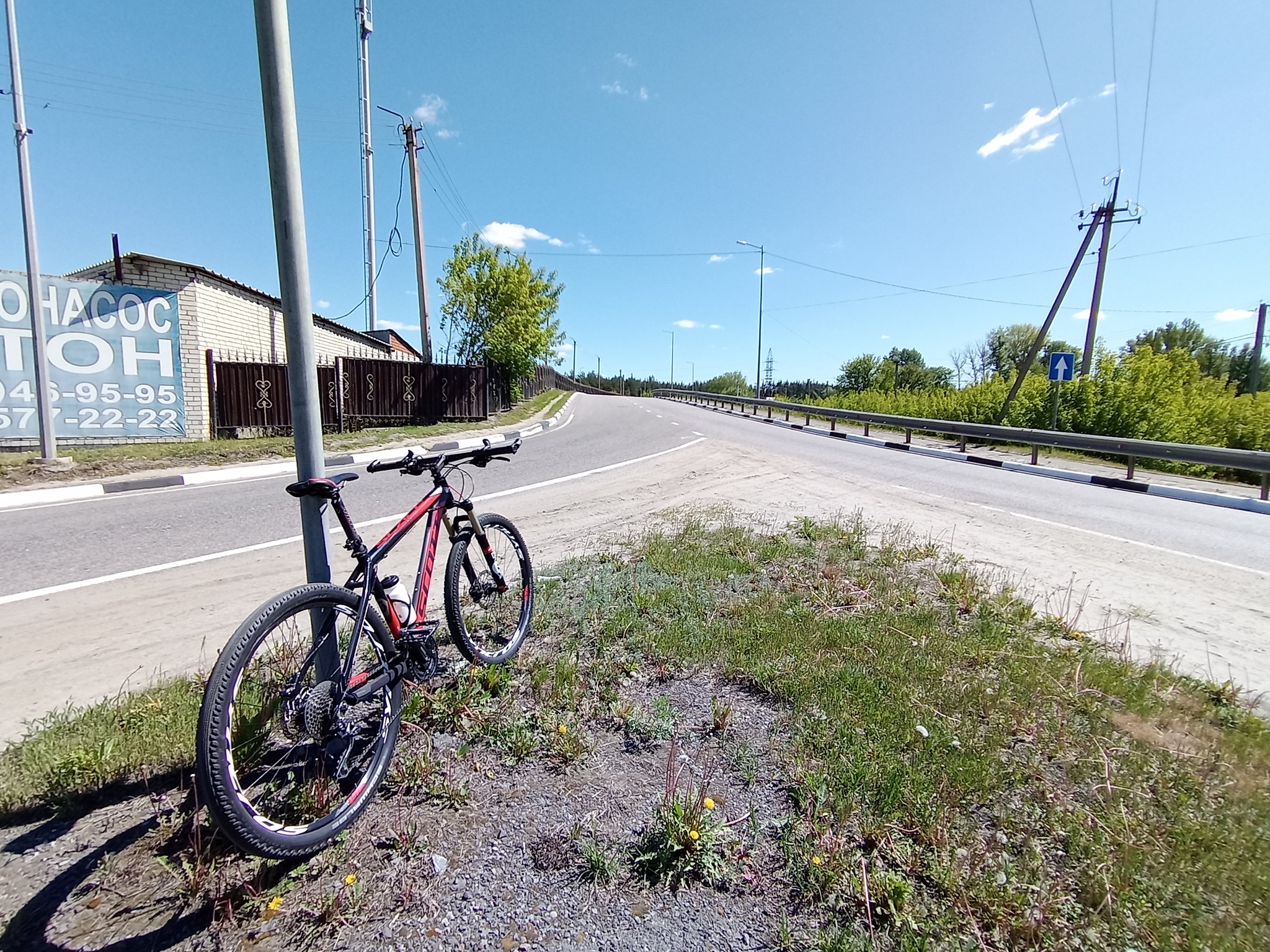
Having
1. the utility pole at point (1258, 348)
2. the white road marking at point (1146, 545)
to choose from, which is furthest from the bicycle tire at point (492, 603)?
the utility pole at point (1258, 348)

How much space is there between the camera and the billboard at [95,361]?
11430 millimetres

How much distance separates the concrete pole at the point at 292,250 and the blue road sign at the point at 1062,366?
18.0 metres

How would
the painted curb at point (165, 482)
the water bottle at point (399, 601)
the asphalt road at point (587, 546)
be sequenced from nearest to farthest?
the water bottle at point (399, 601) → the asphalt road at point (587, 546) → the painted curb at point (165, 482)

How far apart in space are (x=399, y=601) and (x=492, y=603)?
140cm

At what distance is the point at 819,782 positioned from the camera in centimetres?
220

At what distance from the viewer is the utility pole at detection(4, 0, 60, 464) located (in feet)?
29.6

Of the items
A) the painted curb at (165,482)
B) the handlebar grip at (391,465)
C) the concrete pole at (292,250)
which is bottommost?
the painted curb at (165,482)

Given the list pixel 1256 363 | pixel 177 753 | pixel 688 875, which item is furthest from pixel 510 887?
pixel 1256 363

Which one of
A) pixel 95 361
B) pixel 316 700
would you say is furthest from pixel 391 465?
pixel 95 361

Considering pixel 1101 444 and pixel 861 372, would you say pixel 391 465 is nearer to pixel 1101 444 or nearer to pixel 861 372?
pixel 1101 444

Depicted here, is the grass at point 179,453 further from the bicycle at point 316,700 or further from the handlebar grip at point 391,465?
the bicycle at point 316,700

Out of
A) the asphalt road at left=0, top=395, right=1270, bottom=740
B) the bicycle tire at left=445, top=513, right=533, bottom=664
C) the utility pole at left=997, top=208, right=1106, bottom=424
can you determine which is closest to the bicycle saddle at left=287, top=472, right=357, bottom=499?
the bicycle tire at left=445, top=513, right=533, bottom=664

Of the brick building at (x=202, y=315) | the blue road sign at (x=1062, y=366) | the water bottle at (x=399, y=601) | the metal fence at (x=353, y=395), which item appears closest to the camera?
the water bottle at (x=399, y=601)

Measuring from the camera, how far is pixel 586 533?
6301 millimetres
